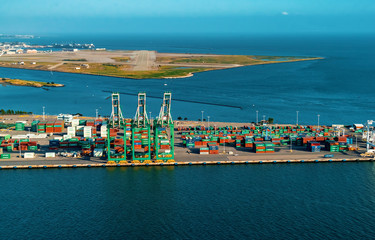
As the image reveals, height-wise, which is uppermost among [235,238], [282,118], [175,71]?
[175,71]

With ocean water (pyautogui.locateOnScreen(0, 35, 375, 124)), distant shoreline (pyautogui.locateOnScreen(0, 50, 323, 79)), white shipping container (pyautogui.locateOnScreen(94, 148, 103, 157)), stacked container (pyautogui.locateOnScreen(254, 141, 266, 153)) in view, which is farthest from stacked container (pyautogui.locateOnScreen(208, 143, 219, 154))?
distant shoreline (pyautogui.locateOnScreen(0, 50, 323, 79))

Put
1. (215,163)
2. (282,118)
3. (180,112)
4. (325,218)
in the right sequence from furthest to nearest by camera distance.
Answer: (180,112) → (282,118) → (215,163) → (325,218)

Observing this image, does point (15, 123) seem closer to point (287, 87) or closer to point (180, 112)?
point (180, 112)

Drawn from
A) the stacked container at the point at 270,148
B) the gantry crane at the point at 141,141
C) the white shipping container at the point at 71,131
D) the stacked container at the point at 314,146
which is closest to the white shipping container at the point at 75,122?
the white shipping container at the point at 71,131

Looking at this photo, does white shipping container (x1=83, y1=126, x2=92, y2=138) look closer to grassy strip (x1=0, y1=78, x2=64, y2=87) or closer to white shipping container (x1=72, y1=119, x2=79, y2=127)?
white shipping container (x1=72, y1=119, x2=79, y2=127)

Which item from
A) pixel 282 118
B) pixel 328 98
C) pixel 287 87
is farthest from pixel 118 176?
pixel 287 87

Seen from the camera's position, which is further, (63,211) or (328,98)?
(328,98)

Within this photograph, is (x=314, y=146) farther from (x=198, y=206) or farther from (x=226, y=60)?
(x=226, y=60)
